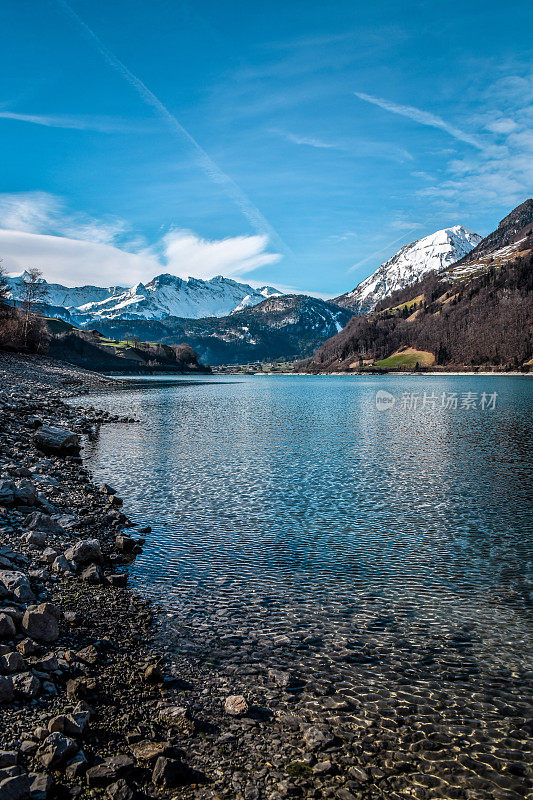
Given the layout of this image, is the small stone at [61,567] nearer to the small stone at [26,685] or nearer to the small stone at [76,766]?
the small stone at [26,685]

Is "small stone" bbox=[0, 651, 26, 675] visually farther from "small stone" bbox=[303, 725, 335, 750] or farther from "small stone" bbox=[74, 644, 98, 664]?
"small stone" bbox=[303, 725, 335, 750]

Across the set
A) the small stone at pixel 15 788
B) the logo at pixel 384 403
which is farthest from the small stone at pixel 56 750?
the logo at pixel 384 403

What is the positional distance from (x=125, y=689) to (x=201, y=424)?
5098cm

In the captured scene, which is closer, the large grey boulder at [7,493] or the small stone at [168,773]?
the small stone at [168,773]

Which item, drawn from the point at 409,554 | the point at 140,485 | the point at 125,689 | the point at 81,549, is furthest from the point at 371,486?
the point at 125,689

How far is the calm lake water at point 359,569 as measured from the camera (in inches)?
432

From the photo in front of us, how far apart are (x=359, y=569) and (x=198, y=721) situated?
9.13m

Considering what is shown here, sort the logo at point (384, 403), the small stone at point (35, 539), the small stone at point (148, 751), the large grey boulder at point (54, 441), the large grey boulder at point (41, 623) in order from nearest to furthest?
the small stone at point (148, 751) < the large grey boulder at point (41, 623) < the small stone at point (35, 539) < the large grey boulder at point (54, 441) < the logo at point (384, 403)

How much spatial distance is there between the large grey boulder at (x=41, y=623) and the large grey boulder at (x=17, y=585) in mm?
1208

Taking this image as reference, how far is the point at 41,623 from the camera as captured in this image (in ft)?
35.8

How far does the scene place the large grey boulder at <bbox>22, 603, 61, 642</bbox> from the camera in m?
10.8

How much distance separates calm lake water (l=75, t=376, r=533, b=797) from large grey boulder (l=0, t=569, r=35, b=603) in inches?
149

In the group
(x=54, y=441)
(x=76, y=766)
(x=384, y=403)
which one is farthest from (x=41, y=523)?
(x=384, y=403)

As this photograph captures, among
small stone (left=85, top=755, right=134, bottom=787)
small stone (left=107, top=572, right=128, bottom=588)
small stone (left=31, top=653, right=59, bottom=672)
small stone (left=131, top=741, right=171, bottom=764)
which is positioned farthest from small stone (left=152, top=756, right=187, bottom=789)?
small stone (left=107, top=572, right=128, bottom=588)
